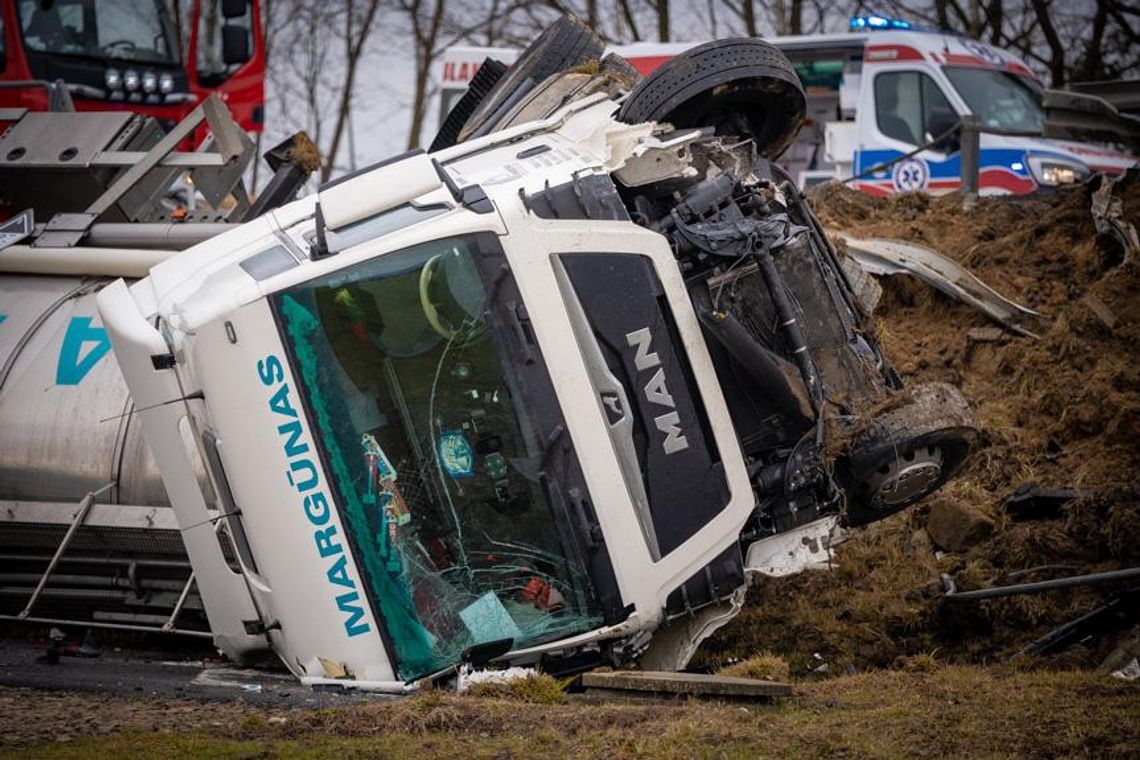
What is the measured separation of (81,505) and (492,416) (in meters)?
2.06

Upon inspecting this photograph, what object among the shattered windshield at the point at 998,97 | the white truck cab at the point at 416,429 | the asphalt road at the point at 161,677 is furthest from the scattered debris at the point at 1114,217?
the shattered windshield at the point at 998,97

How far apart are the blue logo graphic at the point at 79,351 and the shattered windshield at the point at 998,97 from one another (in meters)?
10.1

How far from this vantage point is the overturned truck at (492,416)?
478 cm

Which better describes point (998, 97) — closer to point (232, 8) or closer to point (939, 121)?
point (939, 121)

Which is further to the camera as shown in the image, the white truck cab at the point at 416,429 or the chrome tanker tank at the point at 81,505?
the chrome tanker tank at the point at 81,505

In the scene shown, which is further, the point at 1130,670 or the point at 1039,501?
the point at 1039,501

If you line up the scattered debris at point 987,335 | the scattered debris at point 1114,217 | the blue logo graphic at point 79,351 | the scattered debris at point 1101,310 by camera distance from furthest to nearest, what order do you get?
the scattered debris at point 987,335 < the scattered debris at point 1114,217 < the scattered debris at point 1101,310 < the blue logo graphic at point 79,351

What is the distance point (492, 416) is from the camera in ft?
15.8

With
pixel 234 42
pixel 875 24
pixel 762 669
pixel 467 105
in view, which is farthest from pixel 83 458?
pixel 875 24

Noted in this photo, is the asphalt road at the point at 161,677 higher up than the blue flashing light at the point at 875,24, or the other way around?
the blue flashing light at the point at 875,24

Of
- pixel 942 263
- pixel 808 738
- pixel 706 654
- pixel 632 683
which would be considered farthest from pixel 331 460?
pixel 942 263

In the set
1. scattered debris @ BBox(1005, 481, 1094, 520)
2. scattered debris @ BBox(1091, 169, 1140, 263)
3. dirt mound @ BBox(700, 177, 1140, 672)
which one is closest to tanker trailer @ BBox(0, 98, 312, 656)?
dirt mound @ BBox(700, 177, 1140, 672)

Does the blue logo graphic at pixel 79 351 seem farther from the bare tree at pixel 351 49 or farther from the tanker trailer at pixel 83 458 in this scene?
the bare tree at pixel 351 49

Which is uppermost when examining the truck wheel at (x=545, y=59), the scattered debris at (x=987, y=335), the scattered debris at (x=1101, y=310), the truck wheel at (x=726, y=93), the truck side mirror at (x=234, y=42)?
the truck side mirror at (x=234, y=42)
